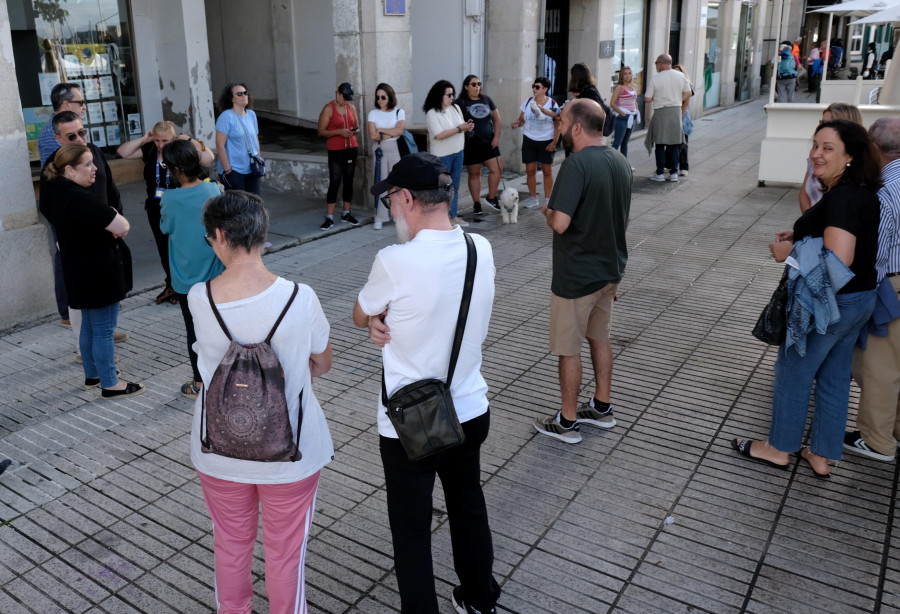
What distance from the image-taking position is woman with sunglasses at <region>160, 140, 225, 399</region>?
482cm

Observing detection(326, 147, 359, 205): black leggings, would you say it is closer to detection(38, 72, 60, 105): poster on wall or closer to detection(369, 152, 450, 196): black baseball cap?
detection(38, 72, 60, 105): poster on wall

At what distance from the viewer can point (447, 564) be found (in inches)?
143

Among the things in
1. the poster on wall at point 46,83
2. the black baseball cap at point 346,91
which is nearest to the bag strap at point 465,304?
the black baseball cap at point 346,91

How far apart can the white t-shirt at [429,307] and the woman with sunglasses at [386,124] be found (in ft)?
21.5

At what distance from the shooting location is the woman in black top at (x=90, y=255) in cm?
490

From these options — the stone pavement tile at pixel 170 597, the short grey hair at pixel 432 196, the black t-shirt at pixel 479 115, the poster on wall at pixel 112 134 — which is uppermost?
the short grey hair at pixel 432 196

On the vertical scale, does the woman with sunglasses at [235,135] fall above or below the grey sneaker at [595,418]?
above

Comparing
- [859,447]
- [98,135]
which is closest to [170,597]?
[859,447]

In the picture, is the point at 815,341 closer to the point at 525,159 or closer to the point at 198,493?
the point at 198,493

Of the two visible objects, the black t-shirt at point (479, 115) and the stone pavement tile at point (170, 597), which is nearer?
the stone pavement tile at point (170, 597)

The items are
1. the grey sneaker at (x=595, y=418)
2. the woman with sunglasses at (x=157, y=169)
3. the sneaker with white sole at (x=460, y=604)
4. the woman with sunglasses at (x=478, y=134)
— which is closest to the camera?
the sneaker with white sole at (x=460, y=604)

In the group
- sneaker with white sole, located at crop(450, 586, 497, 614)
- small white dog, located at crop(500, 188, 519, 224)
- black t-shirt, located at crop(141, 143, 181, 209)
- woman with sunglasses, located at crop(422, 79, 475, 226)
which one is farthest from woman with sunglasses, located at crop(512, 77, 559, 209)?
sneaker with white sole, located at crop(450, 586, 497, 614)

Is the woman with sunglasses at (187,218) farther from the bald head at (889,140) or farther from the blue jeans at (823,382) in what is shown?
the bald head at (889,140)

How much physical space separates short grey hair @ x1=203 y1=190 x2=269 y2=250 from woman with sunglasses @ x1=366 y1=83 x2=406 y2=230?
21.2 feet
